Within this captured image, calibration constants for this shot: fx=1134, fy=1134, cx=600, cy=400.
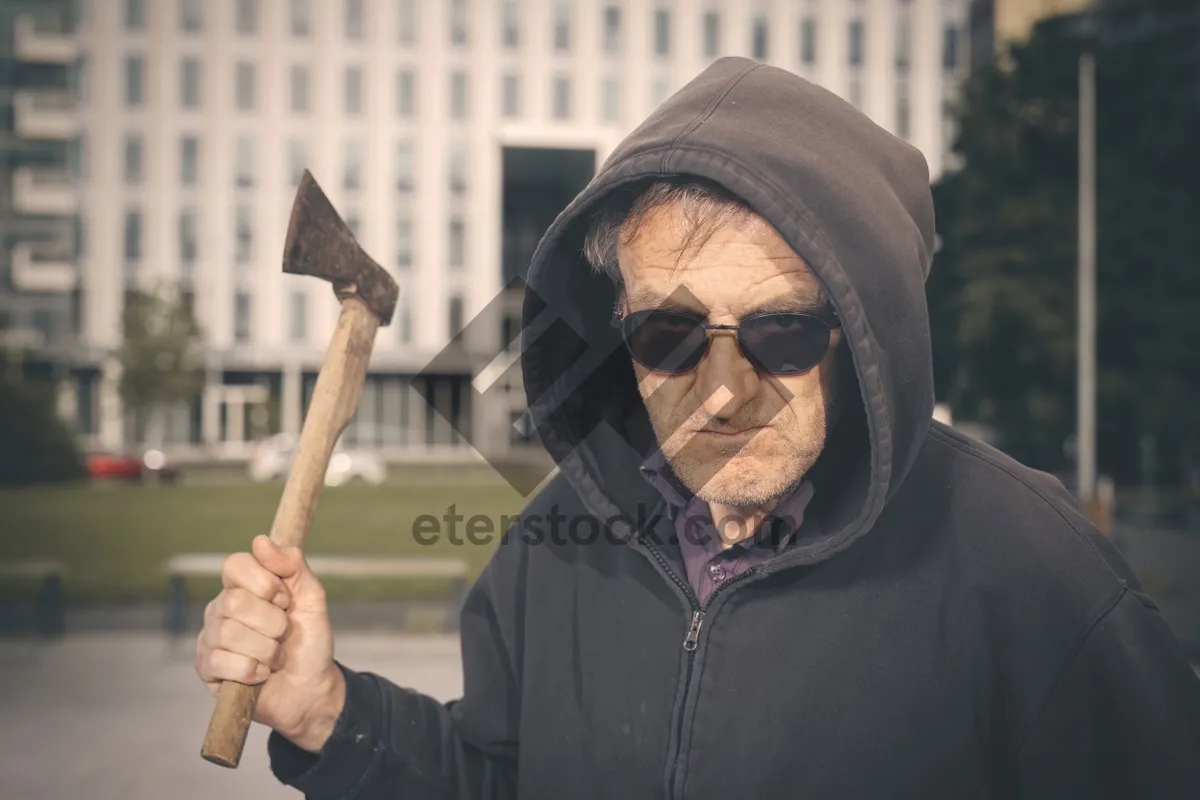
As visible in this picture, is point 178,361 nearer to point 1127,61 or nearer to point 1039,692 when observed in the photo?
point 1127,61

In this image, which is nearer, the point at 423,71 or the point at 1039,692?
the point at 1039,692

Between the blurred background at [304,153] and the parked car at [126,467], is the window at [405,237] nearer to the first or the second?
the blurred background at [304,153]

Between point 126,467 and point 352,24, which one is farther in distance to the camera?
point 352,24

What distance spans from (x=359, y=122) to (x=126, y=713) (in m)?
44.0

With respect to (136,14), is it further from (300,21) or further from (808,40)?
(808,40)

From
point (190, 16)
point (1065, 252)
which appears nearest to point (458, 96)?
point (190, 16)

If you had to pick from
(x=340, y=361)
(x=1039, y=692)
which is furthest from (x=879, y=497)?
(x=340, y=361)

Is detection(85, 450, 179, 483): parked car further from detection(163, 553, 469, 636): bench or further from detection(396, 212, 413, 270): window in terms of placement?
detection(163, 553, 469, 636): bench

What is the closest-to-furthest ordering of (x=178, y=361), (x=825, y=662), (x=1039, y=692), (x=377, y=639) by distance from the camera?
(x=1039, y=692), (x=825, y=662), (x=377, y=639), (x=178, y=361)

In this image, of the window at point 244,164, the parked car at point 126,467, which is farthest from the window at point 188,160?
the parked car at point 126,467

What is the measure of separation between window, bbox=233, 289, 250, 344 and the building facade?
121mm

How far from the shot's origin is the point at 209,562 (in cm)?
977

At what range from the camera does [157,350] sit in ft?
148

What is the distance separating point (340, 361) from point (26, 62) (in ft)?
177
